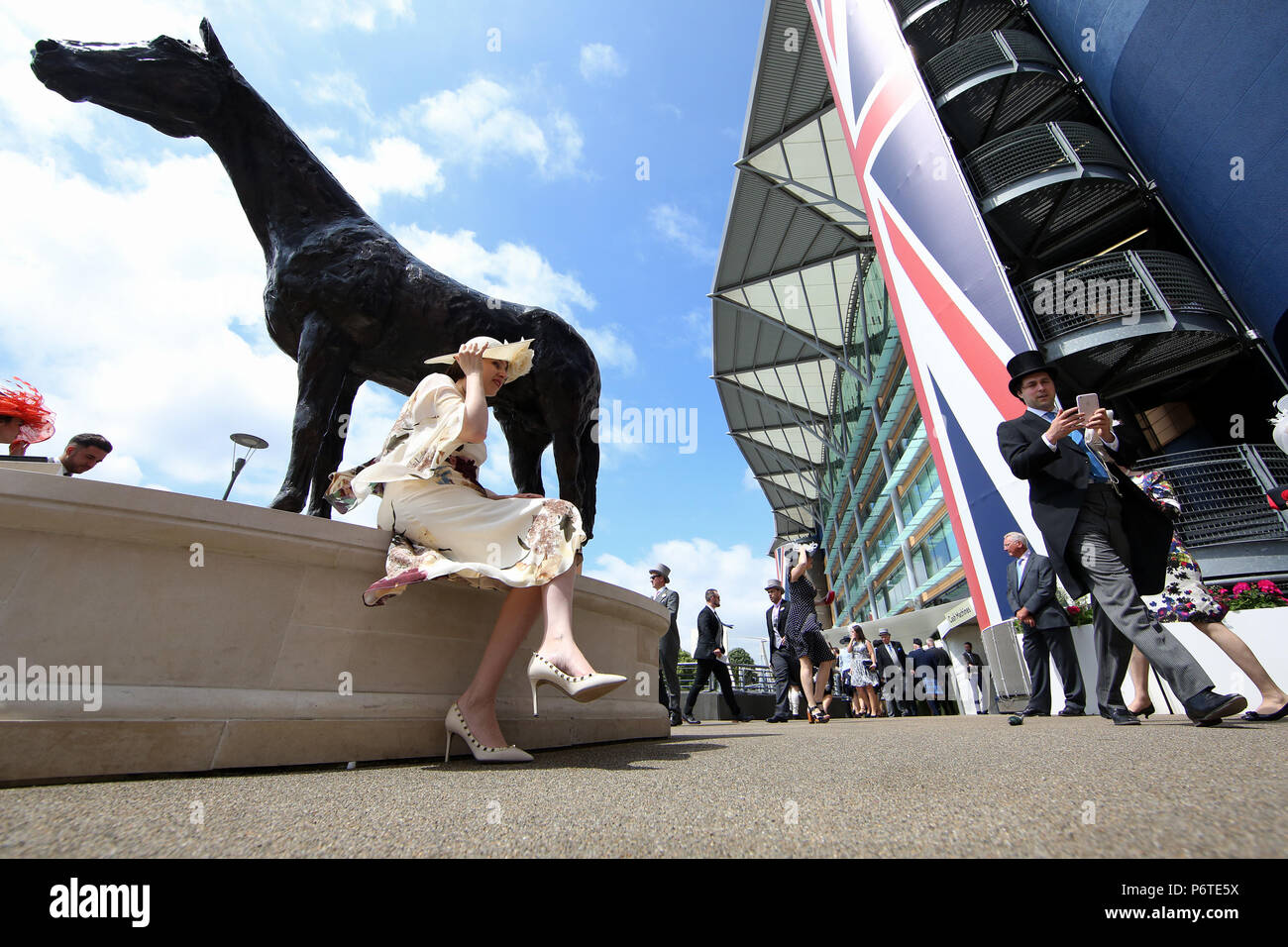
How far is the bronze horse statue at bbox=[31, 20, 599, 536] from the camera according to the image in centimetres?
287

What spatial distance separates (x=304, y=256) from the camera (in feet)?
9.96

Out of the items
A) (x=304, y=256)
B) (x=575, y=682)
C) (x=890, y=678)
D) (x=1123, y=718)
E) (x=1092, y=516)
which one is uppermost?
(x=304, y=256)

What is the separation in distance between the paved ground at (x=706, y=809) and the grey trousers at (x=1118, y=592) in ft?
1.42

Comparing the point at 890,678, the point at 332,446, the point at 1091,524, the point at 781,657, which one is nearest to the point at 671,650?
the point at 781,657

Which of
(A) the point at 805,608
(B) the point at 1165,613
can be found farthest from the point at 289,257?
(A) the point at 805,608

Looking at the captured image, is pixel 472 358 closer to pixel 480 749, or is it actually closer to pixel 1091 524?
pixel 480 749

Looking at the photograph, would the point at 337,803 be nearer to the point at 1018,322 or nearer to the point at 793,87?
the point at 1018,322

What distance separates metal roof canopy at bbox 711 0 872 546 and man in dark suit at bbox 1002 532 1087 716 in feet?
47.9

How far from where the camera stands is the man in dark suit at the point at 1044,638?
495 centimetres

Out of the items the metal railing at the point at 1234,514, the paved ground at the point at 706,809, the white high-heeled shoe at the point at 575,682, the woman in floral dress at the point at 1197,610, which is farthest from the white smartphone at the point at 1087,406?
the metal railing at the point at 1234,514

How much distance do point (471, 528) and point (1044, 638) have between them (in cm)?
537

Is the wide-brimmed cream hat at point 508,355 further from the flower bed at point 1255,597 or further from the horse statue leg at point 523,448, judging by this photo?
the flower bed at point 1255,597
